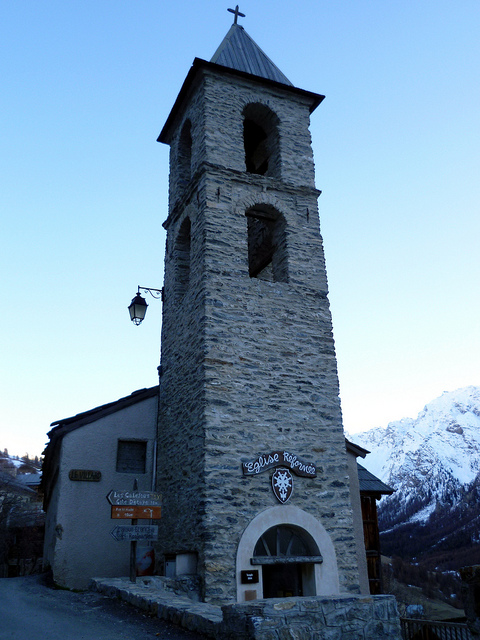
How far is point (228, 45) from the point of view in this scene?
15852mm

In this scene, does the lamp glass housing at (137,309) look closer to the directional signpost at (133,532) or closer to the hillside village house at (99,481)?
the hillside village house at (99,481)

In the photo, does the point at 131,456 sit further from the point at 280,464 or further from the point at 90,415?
the point at 280,464

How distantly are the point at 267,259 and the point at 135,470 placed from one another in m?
6.26

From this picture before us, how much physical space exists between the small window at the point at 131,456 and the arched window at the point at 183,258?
3.87 m

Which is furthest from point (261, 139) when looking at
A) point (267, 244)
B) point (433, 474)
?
point (433, 474)

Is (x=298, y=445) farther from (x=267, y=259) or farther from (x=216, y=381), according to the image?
(x=267, y=259)

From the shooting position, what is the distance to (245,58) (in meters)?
15.4

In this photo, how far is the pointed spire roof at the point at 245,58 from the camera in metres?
14.7

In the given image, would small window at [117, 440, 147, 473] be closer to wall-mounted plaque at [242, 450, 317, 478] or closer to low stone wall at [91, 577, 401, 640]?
wall-mounted plaque at [242, 450, 317, 478]

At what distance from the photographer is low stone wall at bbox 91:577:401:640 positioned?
5246 mm

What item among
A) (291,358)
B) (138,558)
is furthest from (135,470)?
(291,358)

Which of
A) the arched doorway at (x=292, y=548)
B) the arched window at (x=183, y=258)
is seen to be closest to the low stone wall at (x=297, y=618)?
the arched doorway at (x=292, y=548)

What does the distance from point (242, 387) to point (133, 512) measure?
10.2 feet

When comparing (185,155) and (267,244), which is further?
(185,155)
